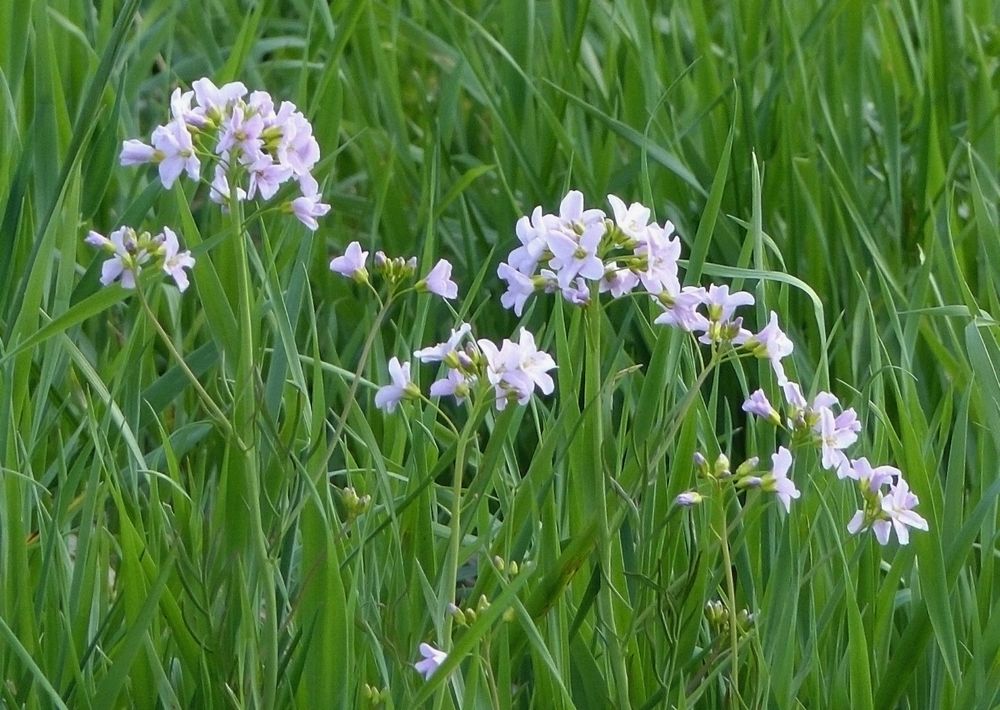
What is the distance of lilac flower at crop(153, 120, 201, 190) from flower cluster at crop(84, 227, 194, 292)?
5 centimetres

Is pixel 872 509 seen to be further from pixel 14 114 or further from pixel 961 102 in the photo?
pixel 961 102

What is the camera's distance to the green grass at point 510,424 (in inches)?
42.1

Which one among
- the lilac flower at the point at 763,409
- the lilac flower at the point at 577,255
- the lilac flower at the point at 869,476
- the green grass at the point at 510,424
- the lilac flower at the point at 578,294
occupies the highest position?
the lilac flower at the point at 577,255

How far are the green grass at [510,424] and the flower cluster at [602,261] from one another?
2.1 inches

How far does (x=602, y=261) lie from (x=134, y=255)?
1.07 feet

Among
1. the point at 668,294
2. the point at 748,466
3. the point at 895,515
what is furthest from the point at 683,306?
the point at 895,515

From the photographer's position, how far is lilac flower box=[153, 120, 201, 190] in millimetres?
975

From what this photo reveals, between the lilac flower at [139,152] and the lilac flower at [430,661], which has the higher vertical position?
the lilac flower at [139,152]

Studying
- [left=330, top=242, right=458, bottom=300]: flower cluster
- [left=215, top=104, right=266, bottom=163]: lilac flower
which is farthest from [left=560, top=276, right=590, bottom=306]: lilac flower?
[left=215, top=104, right=266, bottom=163]: lilac flower

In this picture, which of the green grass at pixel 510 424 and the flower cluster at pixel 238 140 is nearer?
the flower cluster at pixel 238 140

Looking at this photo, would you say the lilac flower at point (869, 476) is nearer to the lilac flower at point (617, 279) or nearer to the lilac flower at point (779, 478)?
the lilac flower at point (779, 478)

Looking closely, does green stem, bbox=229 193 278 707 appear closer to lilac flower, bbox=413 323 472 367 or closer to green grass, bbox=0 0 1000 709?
green grass, bbox=0 0 1000 709

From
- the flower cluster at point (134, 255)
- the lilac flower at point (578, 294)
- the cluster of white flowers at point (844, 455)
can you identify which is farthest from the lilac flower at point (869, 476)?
the flower cluster at point (134, 255)

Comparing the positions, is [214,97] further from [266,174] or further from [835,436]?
[835,436]
